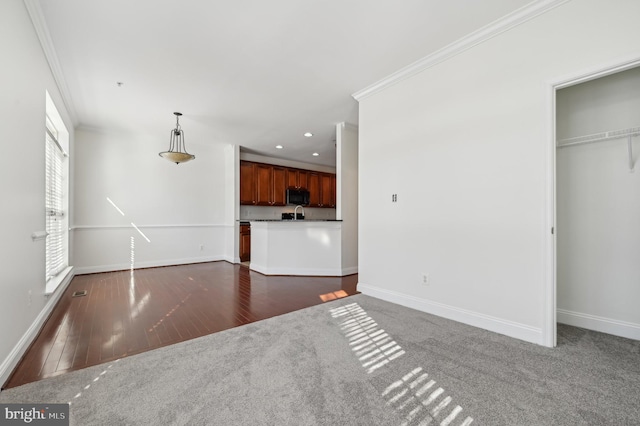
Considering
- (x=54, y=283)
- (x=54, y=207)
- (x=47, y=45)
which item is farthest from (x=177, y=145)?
(x=54, y=283)

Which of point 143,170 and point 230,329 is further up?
point 143,170

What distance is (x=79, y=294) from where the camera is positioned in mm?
3750

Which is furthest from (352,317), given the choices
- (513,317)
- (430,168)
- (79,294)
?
(79,294)

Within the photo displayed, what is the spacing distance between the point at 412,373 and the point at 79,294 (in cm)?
438

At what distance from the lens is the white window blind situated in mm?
3461

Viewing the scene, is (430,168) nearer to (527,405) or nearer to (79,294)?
(527,405)

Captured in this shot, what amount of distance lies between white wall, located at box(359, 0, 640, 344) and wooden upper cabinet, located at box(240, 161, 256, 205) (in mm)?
4193

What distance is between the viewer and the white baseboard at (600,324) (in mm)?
2311

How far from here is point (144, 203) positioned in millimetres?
5676

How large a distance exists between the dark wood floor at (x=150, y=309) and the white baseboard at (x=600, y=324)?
2.30m

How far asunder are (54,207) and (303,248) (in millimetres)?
3690

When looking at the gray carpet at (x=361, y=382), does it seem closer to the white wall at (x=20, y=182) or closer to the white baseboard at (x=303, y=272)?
the white wall at (x=20, y=182)

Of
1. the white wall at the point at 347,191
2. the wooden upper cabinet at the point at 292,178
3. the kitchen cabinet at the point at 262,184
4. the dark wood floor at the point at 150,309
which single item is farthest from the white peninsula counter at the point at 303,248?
the wooden upper cabinet at the point at 292,178

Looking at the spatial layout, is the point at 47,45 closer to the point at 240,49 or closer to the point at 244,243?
the point at 240,49
